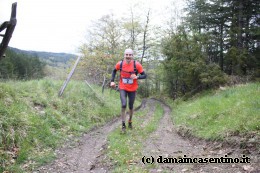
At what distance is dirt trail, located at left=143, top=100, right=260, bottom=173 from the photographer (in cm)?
447

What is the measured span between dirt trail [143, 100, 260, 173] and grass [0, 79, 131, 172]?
2859 millimetres

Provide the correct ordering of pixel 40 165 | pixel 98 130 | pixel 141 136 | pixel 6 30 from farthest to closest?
pixel 98 130 < pixel 141 136 < pixel 40 165 < pixel 6 30

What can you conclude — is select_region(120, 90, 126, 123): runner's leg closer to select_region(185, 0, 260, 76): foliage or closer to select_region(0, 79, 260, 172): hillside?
select_region(0, 79, 260, 172): hillside

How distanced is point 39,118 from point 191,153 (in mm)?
5291

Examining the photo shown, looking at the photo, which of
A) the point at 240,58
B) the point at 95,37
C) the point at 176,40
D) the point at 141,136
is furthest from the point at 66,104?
the point at 95,37

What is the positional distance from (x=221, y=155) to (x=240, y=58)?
49.9 feet

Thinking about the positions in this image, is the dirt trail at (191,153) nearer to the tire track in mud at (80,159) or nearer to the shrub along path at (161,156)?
the shrub along path at (161,156)

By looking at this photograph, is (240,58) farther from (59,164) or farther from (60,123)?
(59,164)

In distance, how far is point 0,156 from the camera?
5.20 m

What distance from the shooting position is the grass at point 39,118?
228 inches

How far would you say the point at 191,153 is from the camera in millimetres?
5840

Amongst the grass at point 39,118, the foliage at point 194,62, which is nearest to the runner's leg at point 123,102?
the grass at point 39,118

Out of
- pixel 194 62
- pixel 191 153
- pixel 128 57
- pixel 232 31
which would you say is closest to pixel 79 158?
pixel 191 153

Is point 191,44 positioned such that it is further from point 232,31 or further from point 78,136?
point 78,136
